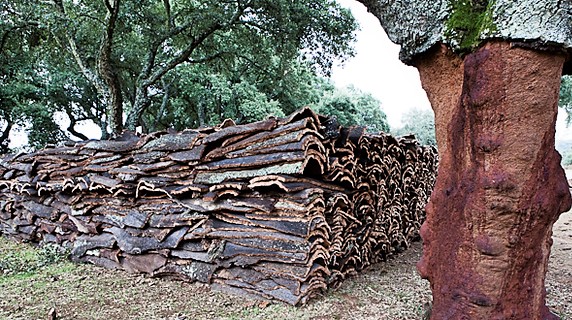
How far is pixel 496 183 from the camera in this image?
1.87 meters

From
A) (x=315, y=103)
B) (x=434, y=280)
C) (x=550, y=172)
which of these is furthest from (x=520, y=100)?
(x=315, y=103)

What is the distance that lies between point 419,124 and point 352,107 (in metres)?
9.64

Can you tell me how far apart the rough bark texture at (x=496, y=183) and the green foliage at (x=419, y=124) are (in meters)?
19.5

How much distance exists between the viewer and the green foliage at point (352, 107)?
15597 mm

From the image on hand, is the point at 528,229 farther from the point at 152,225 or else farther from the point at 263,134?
the point at 152,225

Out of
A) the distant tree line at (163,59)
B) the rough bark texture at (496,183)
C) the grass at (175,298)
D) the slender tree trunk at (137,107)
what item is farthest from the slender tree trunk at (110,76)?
the rough bark texture at (496,183)

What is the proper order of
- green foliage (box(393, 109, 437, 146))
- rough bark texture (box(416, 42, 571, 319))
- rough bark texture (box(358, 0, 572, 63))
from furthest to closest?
green foliage (box(393, 109, 437, 146)) < rough bark texture (box(416, 42, 571, 319)) < rough bark texture (box(358, 0, 572, 63))

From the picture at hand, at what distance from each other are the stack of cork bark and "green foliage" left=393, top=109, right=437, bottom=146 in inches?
684

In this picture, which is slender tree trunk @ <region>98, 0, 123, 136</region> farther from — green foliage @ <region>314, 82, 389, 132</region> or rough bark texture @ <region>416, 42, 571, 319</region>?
rough bark texture @ <region>416, 42, 571, 319</region>

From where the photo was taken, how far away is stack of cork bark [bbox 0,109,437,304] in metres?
3.49

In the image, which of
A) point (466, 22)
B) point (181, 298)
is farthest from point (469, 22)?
point (181, 298)

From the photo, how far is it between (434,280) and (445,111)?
1002 mm

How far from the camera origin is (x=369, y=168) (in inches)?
174

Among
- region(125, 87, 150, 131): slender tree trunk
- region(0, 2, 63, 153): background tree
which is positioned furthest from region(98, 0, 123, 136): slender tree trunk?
region(0, 2, 63, 153): background tree
